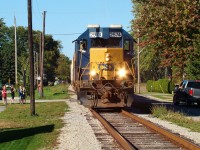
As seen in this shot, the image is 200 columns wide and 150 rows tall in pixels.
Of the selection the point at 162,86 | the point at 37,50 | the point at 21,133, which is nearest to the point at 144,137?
the point at 21,133

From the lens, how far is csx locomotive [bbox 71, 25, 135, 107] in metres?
22.7

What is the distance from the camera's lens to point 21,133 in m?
15.3

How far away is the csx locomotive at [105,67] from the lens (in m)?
22.7

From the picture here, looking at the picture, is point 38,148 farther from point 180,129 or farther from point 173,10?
point 173,10

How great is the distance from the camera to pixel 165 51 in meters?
28.0

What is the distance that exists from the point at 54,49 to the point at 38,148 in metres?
135

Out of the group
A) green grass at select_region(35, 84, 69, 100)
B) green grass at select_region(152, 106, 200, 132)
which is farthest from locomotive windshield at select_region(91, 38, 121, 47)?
green grass at select_region(35, 84, 69, 100)

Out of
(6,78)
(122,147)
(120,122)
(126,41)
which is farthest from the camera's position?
(6,78)

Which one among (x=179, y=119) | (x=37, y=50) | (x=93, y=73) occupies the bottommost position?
(x=179, y=119)

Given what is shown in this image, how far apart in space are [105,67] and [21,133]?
8767 millimetres

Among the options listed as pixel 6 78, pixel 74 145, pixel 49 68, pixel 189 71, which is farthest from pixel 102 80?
pixel 49 68

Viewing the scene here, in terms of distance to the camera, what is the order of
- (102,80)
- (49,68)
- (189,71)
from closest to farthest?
(102,80)
(189,71)
(49,68)

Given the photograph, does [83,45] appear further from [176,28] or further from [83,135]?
[83,135]

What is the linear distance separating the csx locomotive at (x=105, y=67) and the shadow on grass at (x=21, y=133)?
19.3ft
